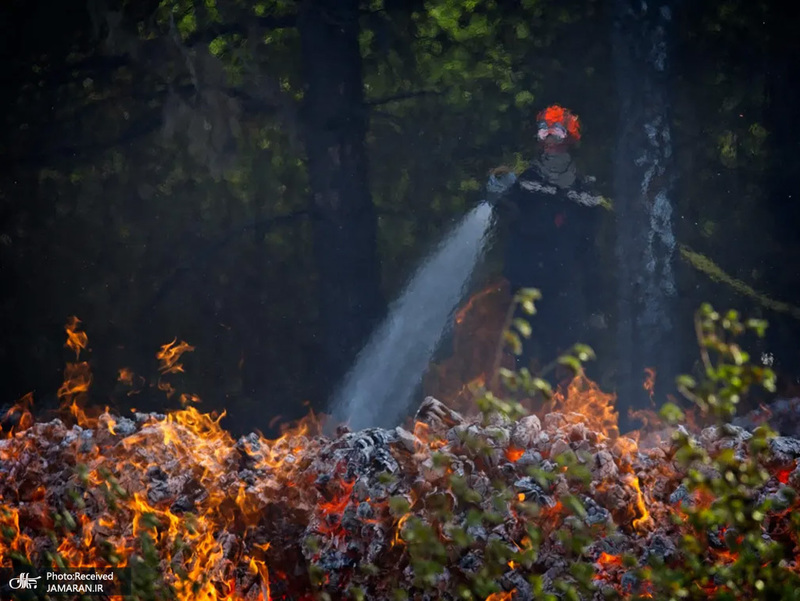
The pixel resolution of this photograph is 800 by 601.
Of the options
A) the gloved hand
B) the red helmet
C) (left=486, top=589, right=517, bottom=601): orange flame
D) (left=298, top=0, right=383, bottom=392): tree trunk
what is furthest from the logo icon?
the red helmet

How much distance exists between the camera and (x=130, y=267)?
8492 millimetres

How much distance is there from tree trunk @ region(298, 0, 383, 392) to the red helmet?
1935mm

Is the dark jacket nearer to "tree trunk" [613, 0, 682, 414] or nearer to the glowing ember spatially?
"tree trunk" [613, 0, 682, 414]

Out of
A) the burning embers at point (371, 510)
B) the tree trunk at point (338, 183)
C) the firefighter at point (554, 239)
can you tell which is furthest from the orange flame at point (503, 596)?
the tree trunk at point (338, 183)

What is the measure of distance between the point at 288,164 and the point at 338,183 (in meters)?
0.66

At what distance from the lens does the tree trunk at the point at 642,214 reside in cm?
817

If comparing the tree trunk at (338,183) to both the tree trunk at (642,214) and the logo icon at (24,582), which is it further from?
the logo icon at (24,582)

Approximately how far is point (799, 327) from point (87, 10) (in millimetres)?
8017

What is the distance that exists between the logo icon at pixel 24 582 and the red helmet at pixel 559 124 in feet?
20.8

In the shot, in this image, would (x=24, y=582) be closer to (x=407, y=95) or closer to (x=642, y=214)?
(x=407, y=95)

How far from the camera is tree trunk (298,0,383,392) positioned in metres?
7.87

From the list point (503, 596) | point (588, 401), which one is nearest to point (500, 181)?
point (588, 401)

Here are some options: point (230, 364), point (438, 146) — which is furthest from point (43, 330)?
point (438, 146)

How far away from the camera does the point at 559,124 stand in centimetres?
838
